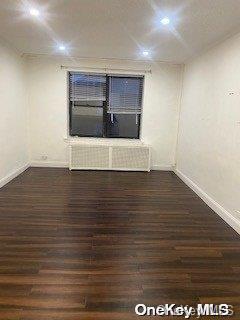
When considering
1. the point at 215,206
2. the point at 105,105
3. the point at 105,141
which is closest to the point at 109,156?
the point at 105,141

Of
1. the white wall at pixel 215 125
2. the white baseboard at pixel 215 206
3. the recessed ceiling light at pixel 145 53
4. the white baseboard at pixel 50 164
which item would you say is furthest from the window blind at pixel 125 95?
the white baseboard at pixel 215 206

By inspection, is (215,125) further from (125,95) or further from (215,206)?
(125,95)

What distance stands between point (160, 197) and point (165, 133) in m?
2.31

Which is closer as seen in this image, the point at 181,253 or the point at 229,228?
the point at 181,253

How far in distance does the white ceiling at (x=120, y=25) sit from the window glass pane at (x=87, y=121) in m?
1.54

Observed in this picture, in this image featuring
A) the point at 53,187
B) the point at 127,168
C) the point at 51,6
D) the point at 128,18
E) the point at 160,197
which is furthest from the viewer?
the point at 127,168

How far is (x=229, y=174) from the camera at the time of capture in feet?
11.2

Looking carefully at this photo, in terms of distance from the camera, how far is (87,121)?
6.13 metres

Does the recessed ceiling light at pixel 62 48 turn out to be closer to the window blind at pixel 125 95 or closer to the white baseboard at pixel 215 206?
the window blind at pixel 125 95

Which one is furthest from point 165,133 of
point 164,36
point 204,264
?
point 204,264

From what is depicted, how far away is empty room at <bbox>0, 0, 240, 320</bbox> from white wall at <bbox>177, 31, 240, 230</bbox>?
Answer: 3 centimetres

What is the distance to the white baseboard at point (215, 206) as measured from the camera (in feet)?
10.4

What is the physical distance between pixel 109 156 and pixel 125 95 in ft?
5.17

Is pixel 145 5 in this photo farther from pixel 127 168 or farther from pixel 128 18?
pixel 127 168
